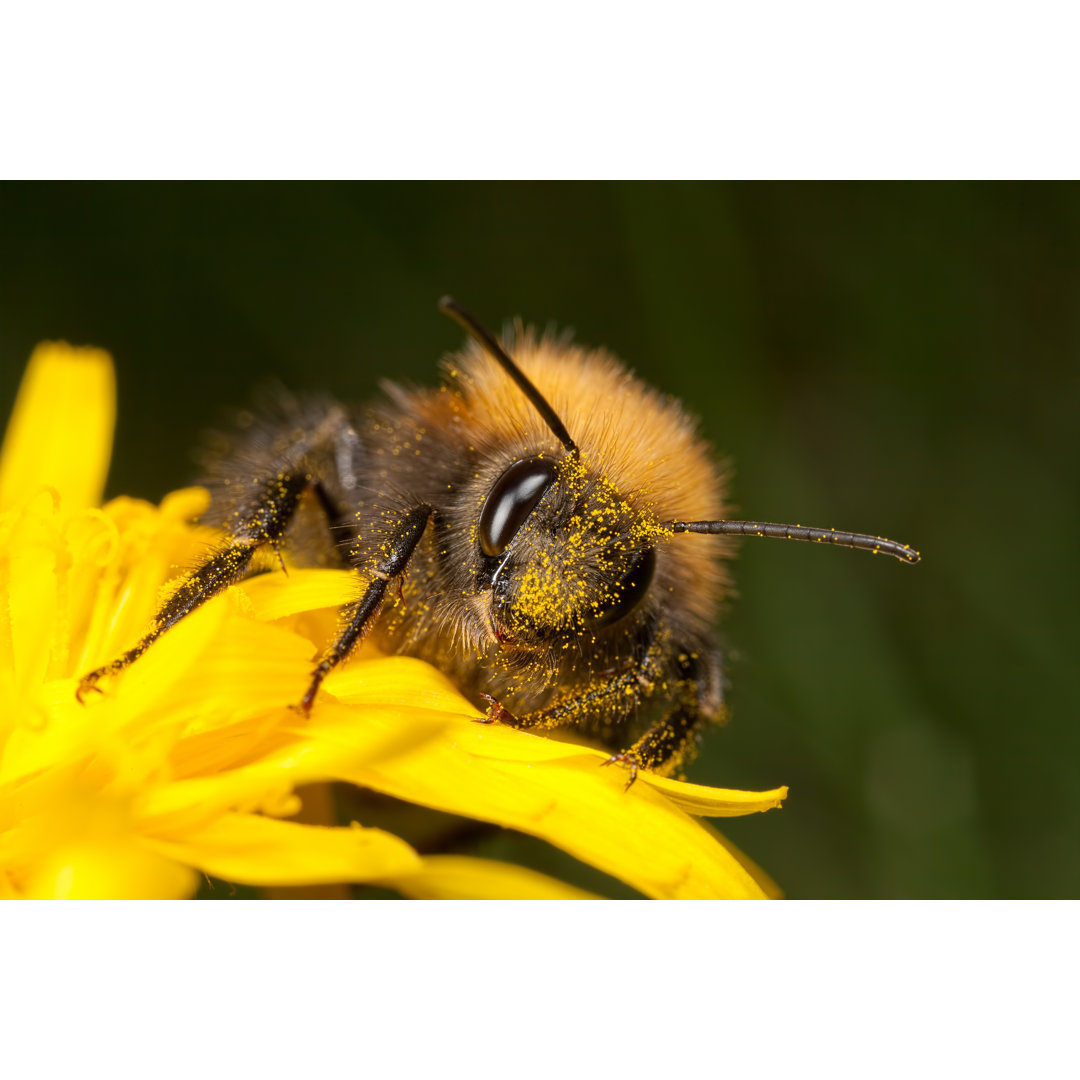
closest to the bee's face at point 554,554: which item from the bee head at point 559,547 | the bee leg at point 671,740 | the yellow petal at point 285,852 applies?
the bee head at point 559,547

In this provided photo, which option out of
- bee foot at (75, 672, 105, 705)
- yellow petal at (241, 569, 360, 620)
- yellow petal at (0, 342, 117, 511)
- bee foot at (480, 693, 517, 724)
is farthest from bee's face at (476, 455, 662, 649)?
yellow petal at (0, 342, 117, 511)

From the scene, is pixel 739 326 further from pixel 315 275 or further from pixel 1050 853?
pixel 1050 853

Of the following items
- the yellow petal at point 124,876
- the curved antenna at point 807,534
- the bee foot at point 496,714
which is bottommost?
the yellow petal at point 124,876

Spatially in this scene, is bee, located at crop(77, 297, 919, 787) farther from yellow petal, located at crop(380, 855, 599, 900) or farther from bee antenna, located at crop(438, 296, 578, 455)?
yellow petal, located at crop(380, 855, 599, 900)

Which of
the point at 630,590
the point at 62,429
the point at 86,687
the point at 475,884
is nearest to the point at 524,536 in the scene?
the point at 630,590

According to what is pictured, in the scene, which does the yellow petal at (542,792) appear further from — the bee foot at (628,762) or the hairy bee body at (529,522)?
the hairy bee body at (529,522)

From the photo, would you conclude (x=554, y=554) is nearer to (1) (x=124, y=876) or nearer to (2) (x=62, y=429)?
(1) (x=124, y=876)

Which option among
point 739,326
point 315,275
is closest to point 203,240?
point 315,275
